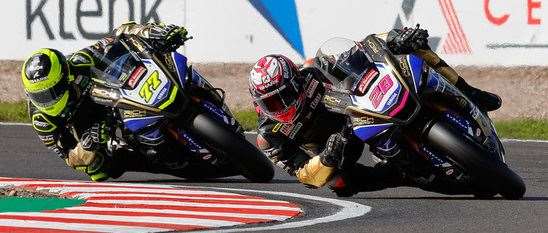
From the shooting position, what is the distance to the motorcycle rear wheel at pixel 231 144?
12.0 meters

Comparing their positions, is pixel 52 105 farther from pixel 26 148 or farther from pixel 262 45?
pixel 262 45

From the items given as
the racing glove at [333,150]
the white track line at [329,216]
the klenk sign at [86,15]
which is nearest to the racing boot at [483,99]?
the racing glove at [333,150]

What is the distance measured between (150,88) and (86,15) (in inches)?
254

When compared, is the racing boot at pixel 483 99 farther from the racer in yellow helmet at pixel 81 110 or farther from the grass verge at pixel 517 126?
the grass verge at pixel 517 126

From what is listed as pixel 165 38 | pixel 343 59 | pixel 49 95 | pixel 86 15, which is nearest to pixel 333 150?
pixel 343 59

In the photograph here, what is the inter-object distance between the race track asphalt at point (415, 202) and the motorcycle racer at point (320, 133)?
0.50 ft

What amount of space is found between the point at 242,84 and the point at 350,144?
7.39m

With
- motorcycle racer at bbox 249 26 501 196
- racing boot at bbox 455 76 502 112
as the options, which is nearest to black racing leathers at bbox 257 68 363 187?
motorcycle racer at bbox 249 26 501 196

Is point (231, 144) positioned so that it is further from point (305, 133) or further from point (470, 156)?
point (470, 156)

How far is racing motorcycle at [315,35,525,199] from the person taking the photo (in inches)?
403

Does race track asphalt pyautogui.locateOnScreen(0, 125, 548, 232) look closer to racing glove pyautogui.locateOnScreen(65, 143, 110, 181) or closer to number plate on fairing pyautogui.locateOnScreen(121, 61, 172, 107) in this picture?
racing glove pyautogui.locateOnScreen(65, 143, 110, 181)

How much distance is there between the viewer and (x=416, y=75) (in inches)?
408

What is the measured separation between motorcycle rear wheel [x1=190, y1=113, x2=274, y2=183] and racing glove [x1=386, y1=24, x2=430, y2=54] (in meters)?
1.71

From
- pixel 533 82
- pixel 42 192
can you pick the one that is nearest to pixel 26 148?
pixel 42 192
